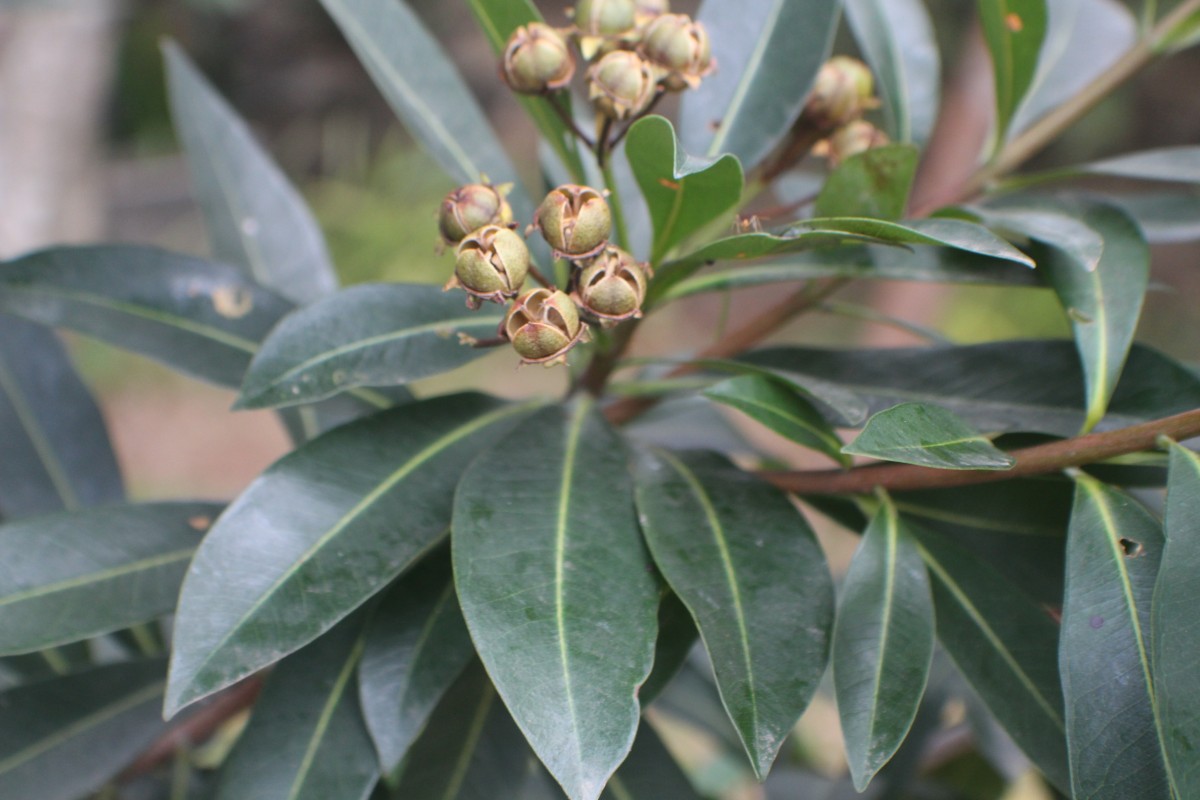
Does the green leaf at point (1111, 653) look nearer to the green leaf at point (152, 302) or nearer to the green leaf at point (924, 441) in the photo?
the green leaf at point (924, 441)

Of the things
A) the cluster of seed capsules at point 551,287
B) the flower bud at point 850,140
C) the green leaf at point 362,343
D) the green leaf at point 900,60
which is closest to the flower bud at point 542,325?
the cluster of seed capsules at point 551,287

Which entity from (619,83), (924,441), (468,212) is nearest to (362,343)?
(468,212)

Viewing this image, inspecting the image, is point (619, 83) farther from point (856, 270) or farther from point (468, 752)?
point (468, 752)

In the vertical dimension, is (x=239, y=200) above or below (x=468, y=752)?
above

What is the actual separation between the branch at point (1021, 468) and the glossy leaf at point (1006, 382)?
0.9 inches

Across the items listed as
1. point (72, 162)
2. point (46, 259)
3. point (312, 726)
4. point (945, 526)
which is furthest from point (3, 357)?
point (72, 162)

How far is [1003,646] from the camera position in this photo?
21.1 inches

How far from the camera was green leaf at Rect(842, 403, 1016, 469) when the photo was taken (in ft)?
1.41

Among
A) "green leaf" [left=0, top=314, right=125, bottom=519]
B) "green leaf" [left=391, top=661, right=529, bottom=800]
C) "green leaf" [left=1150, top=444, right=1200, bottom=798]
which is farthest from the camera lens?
"green leaf" [left=0, top=314, right=125, bottom=519]

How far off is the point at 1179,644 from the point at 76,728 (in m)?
0.69

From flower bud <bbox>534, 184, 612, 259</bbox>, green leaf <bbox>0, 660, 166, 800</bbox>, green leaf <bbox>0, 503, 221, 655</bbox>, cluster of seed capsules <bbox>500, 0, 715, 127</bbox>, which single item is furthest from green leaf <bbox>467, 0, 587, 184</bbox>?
green leaf <bbox>0, 660, 166, 800</bbox>

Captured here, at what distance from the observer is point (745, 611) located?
1.59ft

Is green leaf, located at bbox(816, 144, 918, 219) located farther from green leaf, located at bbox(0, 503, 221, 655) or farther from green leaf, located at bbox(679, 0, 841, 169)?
green leaf, located at bbox(0, 503, 221, 655)

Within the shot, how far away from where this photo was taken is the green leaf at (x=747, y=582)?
A: 17.5 inches
